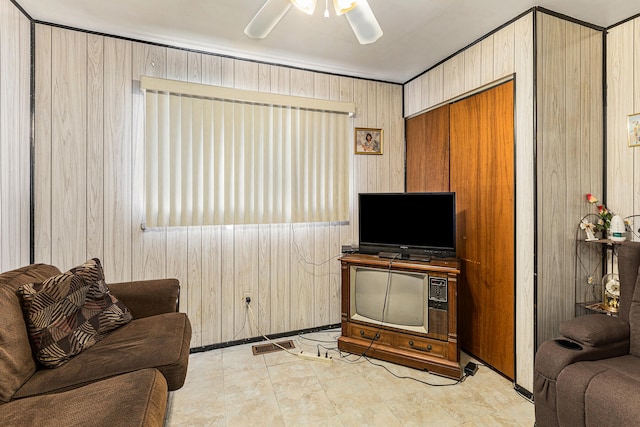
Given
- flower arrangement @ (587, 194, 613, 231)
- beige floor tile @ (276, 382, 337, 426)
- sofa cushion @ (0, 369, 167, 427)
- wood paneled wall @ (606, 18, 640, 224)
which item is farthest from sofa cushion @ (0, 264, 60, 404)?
wood paneled wall @ (606, 18, 640, 224)

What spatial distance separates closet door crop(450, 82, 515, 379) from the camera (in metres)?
2.28

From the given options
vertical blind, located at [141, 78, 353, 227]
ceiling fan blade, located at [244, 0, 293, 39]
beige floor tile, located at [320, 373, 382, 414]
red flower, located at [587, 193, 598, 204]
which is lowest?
beige floor tile, located at [320, 373, 382, 414]

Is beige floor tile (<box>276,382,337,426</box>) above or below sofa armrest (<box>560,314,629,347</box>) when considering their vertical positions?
below

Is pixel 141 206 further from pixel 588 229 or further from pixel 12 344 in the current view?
pixel 588 229

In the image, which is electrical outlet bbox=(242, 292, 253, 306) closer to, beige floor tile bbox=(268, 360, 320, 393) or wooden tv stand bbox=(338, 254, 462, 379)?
beige floor tile bbox=(268, 360, 320, 393)

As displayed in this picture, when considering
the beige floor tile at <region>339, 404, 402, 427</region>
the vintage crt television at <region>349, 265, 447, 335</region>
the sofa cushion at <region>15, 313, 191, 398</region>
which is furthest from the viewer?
the vintage crt television at <region>349, 265, 447, 335</region>

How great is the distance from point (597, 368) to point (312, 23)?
2.66 m

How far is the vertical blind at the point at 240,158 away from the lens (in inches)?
101

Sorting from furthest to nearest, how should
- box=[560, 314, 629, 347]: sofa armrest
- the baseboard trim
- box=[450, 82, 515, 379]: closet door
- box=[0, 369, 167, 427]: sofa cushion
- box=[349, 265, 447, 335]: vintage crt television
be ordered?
1. the baseboard trim
2. box=[349, 265, 447, 335]: vintage crt television
3. box=[450, 82, 515, 379]: closet door
4. box=[560, 314, 629, 347]: sofa armrest
5. box=[0, 369, 167, 427]: sofa cushion

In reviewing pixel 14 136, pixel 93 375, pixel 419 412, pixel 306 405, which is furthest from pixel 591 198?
pixel 14 136

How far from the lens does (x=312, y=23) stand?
2.30 meters

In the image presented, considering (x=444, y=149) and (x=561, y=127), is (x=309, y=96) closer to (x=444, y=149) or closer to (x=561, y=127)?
(x=444, y=149)

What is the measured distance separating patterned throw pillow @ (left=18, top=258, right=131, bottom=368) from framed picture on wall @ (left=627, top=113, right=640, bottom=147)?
3.51 metres

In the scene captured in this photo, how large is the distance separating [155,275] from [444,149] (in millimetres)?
2783
